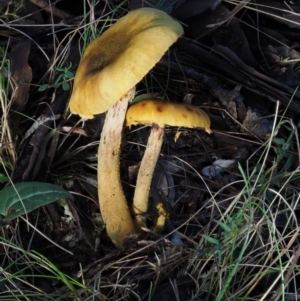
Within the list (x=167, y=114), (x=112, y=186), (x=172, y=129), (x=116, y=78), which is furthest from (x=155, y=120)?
(x=172, y=129)

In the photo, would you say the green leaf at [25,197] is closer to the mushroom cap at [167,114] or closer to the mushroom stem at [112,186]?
the mushroom stem at [112,186]

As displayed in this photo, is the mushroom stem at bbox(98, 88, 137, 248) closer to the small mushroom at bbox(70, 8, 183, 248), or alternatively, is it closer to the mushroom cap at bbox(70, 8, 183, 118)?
the small mushroom at bbox(70, 8, 183, 248)

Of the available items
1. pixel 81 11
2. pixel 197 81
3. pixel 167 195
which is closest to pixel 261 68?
pixel 197 81

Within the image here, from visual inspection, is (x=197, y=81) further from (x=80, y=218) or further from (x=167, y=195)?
(x=80, y=218)

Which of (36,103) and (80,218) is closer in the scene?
(80,218)

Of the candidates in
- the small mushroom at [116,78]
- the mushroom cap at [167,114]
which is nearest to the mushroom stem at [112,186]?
the small mushroom at [116,78]

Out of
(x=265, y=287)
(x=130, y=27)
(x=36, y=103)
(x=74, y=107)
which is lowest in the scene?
(x=265, y=287)
